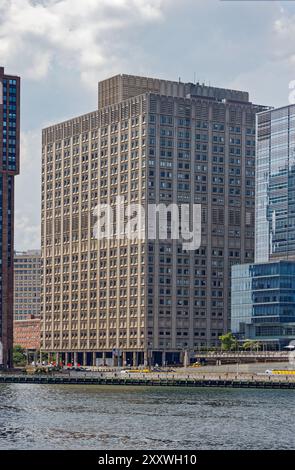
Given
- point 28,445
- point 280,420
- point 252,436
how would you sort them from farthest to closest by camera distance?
point 280,420
point 252,436
point 28,445

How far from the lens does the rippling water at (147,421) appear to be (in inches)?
4087

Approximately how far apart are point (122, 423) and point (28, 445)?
23672 mm

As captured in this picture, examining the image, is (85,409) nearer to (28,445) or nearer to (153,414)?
(153,414)

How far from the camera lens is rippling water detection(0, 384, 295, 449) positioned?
341 feet

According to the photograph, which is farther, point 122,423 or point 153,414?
point 153,414

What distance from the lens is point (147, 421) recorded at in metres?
126
